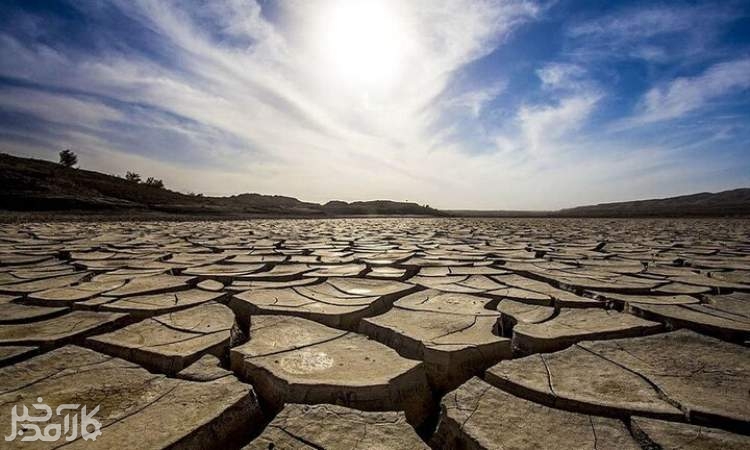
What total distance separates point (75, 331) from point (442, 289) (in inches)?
61.4

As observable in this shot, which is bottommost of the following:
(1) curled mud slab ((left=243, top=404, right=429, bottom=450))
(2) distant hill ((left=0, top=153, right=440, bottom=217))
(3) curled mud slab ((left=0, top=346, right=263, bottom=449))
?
(3) curled mud slab ((left=0, top=346, right=263, bottom=449))

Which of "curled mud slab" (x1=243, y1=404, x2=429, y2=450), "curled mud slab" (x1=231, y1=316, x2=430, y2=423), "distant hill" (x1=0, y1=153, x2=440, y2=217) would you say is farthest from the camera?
"distant hill" (x1=0, y1=153, x2=440, y2=217)

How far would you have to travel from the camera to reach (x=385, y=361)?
102 centimetres

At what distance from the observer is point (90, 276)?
216cm

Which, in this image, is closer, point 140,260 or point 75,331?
point 75,331

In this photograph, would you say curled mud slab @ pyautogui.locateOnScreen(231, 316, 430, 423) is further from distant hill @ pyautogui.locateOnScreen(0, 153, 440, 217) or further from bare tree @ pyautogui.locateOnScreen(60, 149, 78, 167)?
bare tree @ pyautogui.locateOnScreen(60, 149, 78, 167)

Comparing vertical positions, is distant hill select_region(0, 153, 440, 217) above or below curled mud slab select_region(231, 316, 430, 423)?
above

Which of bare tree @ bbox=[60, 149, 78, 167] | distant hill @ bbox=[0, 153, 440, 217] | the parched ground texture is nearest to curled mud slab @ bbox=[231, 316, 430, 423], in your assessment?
the parched ground texture

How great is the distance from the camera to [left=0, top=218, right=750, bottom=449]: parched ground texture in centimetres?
73

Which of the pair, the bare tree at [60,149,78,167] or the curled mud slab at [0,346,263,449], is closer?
the curled mud slab at [0,346,263,449]

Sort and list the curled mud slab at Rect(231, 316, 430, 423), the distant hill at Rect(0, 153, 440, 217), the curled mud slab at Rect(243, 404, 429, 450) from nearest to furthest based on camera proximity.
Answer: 1. the curled mud slab at Rect(243, 404, 429, 450)
2. the curled mud slab at Rect(231, 316, 430, 423)
3. the distant hill at Rect(0, 153, 440, 217)

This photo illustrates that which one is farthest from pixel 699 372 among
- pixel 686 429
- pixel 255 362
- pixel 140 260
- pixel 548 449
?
pixel 140 260

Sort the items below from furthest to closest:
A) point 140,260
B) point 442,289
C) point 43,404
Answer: point 140,260, point 442,289, point 43,404

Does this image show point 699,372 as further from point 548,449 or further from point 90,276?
point 90,276
